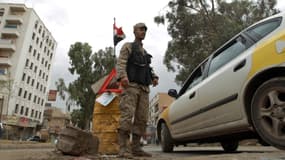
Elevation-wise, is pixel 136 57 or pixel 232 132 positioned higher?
pixel 136 57

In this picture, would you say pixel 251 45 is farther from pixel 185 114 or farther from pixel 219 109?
pixel 185 114

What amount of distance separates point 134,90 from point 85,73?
24.3 m

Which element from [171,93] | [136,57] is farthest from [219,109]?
[171,93]

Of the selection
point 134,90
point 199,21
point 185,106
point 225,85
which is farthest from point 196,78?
point 199,21

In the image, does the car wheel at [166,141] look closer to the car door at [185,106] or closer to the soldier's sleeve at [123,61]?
the car door at [185,106]

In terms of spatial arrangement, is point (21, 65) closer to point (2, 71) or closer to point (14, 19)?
point (2, 71)

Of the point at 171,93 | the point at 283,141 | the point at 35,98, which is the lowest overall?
the point at 283,141

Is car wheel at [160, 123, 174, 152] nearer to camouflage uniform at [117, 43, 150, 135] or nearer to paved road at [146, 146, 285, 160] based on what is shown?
paved road at [146, 146, 285, 160]

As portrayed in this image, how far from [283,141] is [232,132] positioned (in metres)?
0.85

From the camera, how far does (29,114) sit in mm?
46188

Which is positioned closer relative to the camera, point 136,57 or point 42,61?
point 136,57

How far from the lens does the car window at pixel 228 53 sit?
12.4 feet

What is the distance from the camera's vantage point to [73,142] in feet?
11.9

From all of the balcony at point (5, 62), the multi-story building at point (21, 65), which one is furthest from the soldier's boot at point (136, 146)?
the balcony at point (5, 62)
